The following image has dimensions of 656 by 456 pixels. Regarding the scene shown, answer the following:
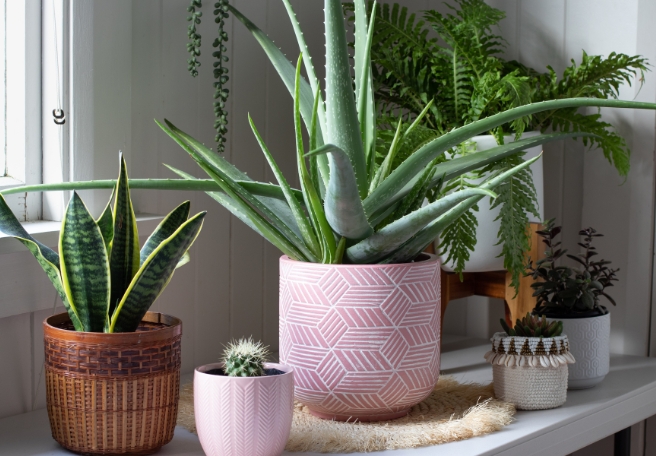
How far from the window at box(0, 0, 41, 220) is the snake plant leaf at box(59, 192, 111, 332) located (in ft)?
0.94

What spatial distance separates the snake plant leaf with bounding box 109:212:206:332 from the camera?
0.74 metres

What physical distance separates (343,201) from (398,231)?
0.31 feet

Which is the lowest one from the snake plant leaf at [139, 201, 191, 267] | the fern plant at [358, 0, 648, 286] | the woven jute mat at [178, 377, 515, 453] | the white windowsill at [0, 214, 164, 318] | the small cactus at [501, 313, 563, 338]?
Answer: the woven jute mat at [178, 377, 515, 453]

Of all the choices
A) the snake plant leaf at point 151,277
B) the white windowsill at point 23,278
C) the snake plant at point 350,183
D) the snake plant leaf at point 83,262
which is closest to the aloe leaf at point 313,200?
the snake plant at point 350,183

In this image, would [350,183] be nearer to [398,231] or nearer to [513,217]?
[398,231]

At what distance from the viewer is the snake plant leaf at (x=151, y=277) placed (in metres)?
0.74

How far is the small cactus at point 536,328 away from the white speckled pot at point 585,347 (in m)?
0.08

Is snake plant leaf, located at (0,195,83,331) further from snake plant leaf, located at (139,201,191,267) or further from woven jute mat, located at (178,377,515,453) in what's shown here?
woven jute mat, located at (178,377,515,453)

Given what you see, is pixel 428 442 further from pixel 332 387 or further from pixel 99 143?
pixel 99 143

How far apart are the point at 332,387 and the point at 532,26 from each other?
2.89 feet

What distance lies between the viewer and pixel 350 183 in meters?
0.70

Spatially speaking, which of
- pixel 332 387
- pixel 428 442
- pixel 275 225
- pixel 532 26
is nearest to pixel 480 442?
pixel 428 442

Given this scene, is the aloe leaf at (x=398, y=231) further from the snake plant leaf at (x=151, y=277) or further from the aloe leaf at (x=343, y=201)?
the snake plant leaf at (x=151, y=277)

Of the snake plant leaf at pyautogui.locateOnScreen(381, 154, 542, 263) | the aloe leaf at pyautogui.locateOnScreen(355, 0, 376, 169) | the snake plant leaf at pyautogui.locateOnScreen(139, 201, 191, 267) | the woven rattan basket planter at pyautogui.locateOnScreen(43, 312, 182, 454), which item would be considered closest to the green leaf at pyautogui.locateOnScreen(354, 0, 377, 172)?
the aloe leaf at pyautogui.locateOnScreen(355, 0, 376, 169)
